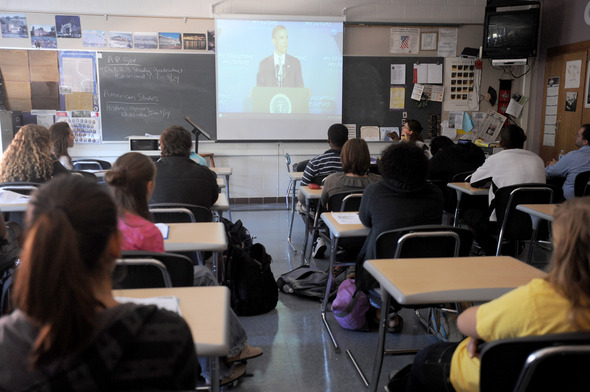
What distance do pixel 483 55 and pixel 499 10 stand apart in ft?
2.12

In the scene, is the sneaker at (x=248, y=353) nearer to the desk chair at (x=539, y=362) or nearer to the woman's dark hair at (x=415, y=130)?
the desk chair at (x=539, y=362)

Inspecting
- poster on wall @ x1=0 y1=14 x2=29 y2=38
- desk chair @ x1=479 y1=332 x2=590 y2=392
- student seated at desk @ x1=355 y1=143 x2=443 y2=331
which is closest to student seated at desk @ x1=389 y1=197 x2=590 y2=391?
desk chair @ x1=479 y1=332 x2=590 y2=392

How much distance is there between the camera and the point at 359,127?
7023 millimetres

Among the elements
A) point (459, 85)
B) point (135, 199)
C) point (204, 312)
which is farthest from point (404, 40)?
point (204, 312)

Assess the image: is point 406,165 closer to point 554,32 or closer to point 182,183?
point 182,183

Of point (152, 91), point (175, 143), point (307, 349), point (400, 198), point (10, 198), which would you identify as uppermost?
point (152, 91)

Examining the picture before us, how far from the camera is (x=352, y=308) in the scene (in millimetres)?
3035

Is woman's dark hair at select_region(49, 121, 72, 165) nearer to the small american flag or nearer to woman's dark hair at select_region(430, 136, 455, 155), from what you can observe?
woman's dark hair at select_region(430, 136, 455, 155)

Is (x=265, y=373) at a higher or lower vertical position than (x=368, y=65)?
lower

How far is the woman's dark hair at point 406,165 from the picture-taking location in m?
2.50

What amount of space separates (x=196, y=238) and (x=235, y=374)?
68 centimetres

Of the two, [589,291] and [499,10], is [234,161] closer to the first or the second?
[499,10]

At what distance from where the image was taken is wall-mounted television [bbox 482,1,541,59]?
263 inches

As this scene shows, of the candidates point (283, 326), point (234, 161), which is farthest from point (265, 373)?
point (234, 161)
